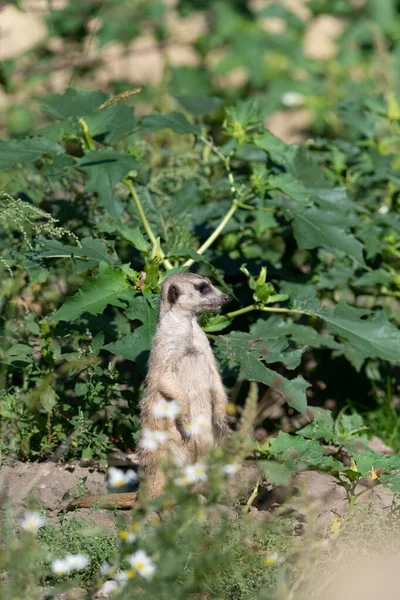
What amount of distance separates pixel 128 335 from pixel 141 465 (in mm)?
497

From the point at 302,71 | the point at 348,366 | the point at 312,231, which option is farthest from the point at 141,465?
the point at 302,71

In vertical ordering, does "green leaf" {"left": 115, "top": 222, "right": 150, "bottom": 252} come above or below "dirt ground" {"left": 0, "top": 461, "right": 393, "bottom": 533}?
above

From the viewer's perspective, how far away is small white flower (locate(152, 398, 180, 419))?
3551mm

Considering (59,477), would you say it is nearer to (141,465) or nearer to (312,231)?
(141,465)

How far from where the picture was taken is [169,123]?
470 centimetres

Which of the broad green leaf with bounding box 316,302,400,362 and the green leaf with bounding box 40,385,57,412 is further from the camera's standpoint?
the broad green leaf with bounding box 316,302,400,362

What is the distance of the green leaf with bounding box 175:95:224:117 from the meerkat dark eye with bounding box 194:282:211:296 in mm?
1403

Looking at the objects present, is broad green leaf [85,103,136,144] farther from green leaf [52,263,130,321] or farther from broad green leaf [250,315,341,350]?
broad green leaf [250,315,341,350]

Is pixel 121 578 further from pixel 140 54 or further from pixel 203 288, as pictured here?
pixel 140 54

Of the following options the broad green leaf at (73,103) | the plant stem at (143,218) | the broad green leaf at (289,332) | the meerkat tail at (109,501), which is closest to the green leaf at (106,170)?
the plant stem at (143,218)

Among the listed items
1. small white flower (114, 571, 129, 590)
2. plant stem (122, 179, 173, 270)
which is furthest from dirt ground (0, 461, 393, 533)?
plant stem (122, 179, 173, 270)

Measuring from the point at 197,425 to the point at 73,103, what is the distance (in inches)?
69.9

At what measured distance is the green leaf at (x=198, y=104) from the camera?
5.24 m

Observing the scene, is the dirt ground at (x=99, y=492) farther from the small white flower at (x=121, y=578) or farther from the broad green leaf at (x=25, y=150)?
Answer: the broad green leaf at (x=25, y=150)
